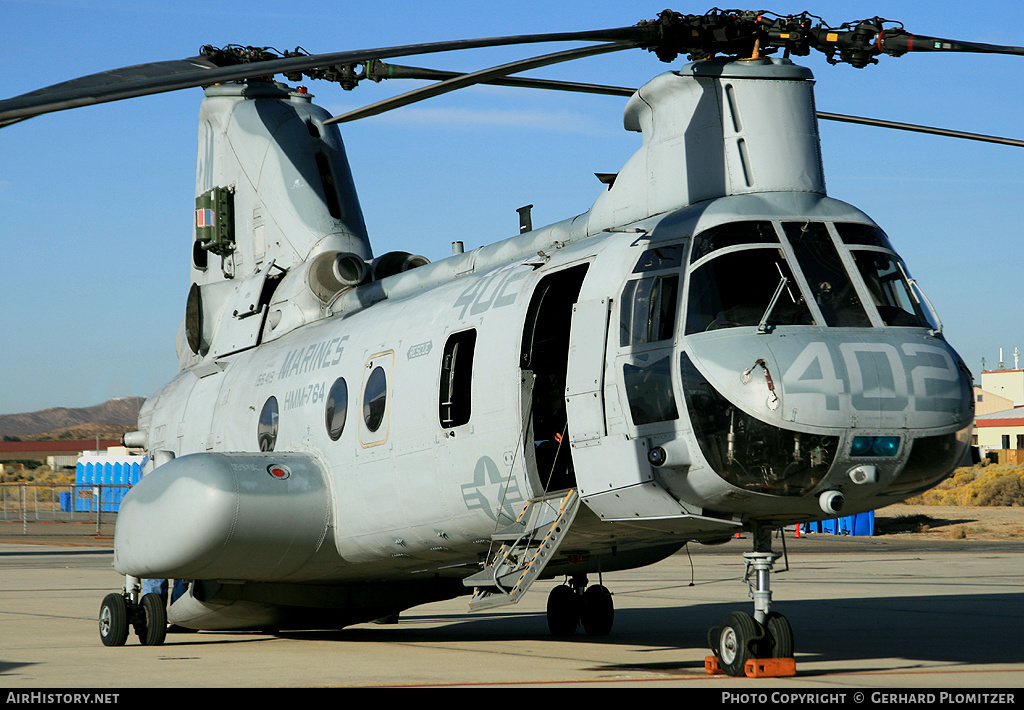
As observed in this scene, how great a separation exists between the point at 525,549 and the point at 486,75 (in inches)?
154

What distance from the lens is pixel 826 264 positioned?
9016 mm

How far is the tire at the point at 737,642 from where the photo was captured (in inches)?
343

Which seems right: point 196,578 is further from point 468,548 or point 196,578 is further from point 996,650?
point 996,650

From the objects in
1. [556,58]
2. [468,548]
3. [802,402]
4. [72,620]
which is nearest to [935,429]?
[802,402]

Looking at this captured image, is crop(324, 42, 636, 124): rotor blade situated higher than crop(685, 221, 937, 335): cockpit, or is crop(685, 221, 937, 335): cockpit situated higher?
crop(324, 42, 636, 124): rotor blade

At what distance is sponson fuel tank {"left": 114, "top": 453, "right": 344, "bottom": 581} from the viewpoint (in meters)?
11.9

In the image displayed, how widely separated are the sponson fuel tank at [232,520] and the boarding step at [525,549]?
9.45ft

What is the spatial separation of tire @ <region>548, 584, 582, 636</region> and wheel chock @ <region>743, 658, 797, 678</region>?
5.33 m

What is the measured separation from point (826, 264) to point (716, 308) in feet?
3.16

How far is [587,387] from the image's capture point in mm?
9492

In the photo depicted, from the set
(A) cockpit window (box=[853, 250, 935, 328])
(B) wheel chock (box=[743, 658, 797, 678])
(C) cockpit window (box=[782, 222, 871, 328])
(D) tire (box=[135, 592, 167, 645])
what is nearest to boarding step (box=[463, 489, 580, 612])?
(B) wheel chock (box=[743, 658, 797, 678])

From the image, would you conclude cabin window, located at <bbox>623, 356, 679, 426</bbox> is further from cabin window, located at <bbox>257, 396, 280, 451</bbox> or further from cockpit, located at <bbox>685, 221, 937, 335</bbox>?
cabin window, located at <bbox>257, 396, 280, 451</bbox>

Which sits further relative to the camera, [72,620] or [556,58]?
[72,620]

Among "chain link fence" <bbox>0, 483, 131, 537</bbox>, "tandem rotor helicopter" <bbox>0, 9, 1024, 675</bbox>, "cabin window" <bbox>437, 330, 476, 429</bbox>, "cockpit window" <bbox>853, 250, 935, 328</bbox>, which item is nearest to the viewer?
"tandem rotor helicopter" <bbox>0, 9, 1024, 675</bbox>
